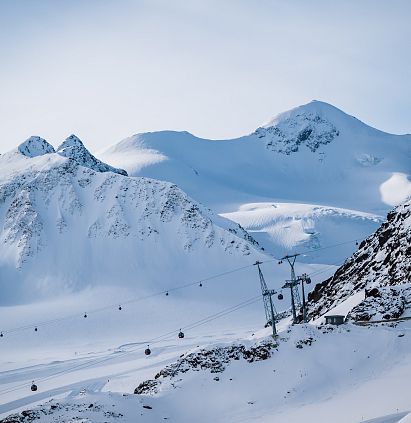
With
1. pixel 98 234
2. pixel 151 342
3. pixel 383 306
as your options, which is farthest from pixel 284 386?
pixel 98 234

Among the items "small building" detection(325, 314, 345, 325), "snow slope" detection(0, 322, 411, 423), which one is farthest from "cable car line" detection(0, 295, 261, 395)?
"small building" detection(325, 314, 345, 325)

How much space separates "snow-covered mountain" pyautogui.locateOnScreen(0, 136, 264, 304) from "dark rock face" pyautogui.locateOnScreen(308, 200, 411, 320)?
74749 mm

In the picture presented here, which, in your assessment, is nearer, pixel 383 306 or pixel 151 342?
pixel 383 306

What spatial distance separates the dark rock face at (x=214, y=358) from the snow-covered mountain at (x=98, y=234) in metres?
100

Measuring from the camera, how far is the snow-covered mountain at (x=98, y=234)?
144250 millimetres

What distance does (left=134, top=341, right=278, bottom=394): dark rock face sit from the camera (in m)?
36.3

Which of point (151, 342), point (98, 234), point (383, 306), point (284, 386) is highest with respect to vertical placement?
point (98, 234)

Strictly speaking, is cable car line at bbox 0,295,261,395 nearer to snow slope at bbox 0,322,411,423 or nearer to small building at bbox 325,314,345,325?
snow slope at bbox 0,322,411,423

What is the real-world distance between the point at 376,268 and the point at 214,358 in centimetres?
2856

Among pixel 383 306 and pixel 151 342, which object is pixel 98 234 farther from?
pixel 383 306

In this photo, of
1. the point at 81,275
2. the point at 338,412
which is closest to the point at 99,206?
the point at 81,275

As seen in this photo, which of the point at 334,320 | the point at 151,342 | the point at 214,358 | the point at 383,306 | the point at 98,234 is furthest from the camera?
the point at 98,234

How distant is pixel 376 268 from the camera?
196 feet

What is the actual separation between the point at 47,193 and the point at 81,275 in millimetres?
36183
